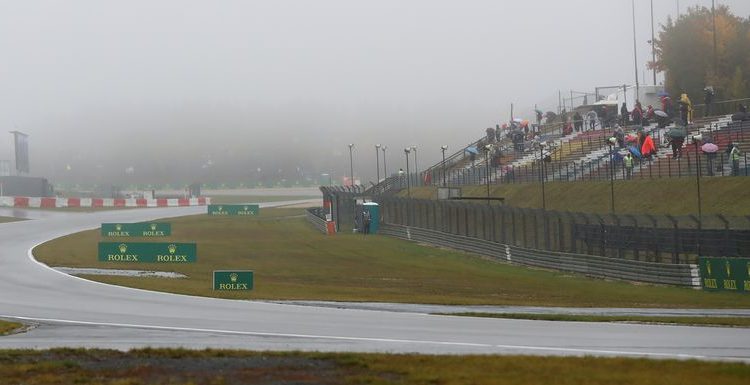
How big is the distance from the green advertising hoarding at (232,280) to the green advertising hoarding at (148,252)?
43.8 feet

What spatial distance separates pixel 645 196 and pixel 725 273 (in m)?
15.2

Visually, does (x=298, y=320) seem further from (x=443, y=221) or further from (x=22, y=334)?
(x=443, y=221)

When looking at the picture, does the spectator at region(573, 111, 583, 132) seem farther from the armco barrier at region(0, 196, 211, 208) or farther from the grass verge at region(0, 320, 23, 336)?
the grass verge at region(0, 320, 23, 336)

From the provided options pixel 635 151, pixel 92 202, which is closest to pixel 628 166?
pixel 635 151

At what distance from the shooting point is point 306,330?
2325cm

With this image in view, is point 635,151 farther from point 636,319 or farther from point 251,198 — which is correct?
point 251,198

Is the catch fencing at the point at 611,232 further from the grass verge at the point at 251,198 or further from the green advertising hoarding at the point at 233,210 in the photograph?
the grass verge at the point at 251,198

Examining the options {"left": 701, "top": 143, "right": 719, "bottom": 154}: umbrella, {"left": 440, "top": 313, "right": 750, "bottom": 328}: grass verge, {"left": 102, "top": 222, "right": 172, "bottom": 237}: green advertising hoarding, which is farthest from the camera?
{"left": 102, "top": 222, "right": 172, "bottom": 237}: green advertising hoarding

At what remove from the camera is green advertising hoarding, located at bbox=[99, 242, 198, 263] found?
46812 mm

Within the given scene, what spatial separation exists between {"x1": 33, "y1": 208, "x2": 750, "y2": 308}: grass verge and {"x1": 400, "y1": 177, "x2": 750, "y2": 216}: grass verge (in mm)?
6658

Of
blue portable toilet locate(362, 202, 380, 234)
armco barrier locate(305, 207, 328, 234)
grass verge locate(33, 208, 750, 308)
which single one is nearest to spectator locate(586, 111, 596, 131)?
blue portable toilet locate(362, 202, 380, 234)

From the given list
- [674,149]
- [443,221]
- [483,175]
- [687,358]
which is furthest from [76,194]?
[687,358]

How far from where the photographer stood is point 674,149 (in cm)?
5372

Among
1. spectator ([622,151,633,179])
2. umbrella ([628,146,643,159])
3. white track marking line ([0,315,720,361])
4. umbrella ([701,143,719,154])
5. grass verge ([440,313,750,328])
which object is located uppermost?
umbrella ([628,146,643,159])
